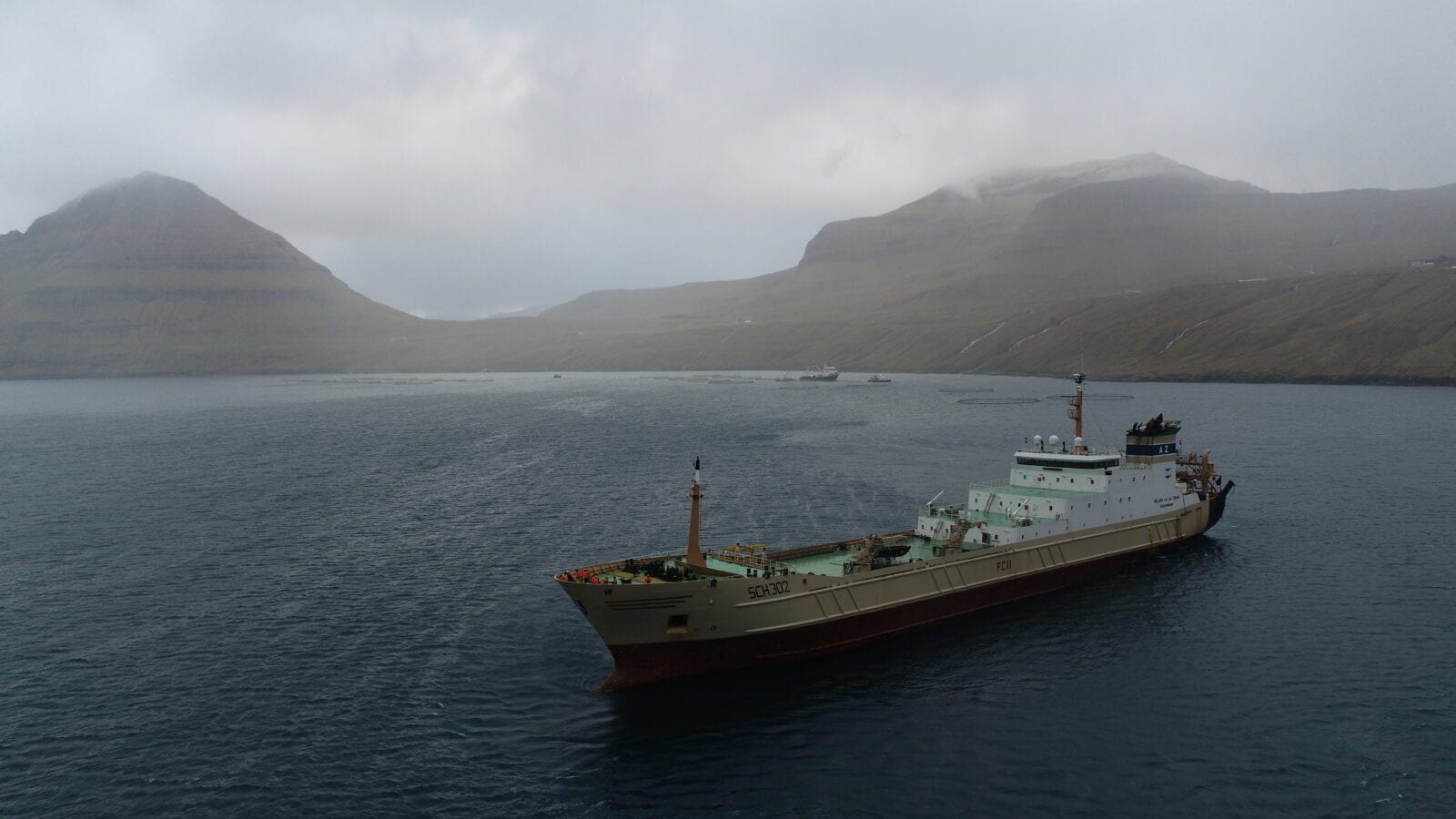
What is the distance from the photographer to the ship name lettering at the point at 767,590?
29859mm

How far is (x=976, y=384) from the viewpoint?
648 ft

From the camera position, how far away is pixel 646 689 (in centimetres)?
2859

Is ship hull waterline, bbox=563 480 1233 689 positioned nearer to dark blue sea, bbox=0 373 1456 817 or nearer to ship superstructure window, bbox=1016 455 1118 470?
dark blue sea, bbox=0 373 1456 817

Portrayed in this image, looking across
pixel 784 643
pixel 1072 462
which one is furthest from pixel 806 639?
pixel 1072 462

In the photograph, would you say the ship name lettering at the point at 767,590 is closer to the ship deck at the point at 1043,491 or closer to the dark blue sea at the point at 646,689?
the dark blue sea at the point at 646,689

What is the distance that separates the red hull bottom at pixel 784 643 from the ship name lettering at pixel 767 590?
1450 mm

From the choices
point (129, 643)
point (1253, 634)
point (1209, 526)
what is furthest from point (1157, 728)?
point (129, 643)

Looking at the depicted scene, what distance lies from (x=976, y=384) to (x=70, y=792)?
19171 centimetres

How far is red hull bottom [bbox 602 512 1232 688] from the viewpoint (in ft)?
94.3

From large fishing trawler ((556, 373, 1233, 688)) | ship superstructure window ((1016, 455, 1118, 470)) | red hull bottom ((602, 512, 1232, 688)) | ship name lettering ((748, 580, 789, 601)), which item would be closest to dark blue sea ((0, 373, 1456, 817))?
red hull bottom ((602, 512, 1232, 688))

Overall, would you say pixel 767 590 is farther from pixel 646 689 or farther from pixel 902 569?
pixel 902 569

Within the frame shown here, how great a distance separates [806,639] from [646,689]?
6.33m

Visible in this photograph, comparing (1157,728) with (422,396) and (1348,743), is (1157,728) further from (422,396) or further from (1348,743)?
(422,396)

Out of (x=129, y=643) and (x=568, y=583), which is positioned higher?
(x=568, y=583)
